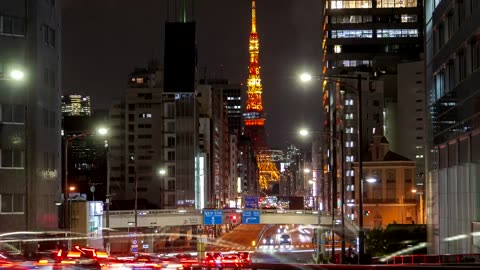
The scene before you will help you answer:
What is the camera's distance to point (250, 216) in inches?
3383

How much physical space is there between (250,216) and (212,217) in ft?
13.9

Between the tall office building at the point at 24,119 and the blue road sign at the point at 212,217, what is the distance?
3454 cm

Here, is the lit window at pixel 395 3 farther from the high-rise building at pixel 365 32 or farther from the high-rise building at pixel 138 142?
the high-rise building at pixel 138 142

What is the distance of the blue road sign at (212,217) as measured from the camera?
86375 mm

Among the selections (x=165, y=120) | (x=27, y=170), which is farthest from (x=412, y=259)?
(x=165, y=120)

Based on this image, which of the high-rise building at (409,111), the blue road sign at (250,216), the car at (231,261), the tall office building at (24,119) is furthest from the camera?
the high-rise building at (409,111)

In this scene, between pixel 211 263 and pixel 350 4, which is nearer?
pixel 211 263

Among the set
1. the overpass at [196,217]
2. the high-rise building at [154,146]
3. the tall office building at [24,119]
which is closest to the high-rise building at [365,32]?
the high-rise building at [154,146]

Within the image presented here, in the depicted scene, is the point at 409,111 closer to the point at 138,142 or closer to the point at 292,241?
the point at 292,241

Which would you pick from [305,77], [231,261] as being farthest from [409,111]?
[305,77]

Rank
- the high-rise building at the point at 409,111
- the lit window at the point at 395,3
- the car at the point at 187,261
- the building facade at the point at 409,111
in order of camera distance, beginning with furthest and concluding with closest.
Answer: the lit window at the point at 395,3 < the high-rise building at the point at 409,111 < the building facade at the point at 409,111 < the car at the point at 187,261

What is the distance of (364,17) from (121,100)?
167 ft

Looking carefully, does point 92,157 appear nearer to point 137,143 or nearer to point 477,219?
point 137,143

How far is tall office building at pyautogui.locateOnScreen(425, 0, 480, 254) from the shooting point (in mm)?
34656
